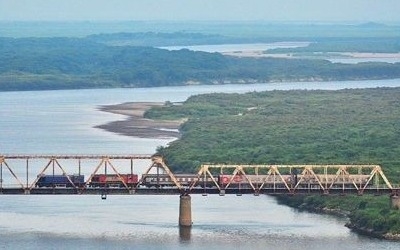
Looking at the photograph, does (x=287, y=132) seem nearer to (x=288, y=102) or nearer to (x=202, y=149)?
(x=202, y=149)

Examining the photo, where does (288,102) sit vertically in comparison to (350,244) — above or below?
above

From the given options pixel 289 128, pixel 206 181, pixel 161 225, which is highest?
pixel 289 128

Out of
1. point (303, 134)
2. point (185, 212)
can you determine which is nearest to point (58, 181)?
point (185, 212)

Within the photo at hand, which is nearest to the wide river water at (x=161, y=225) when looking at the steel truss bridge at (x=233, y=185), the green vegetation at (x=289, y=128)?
the steel truss bridge at (x=233, y=185)

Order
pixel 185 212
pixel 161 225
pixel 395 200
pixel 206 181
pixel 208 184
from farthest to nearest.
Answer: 1. pixel 208 184
2. pixel 206 181
3. pixel 395 200
4. pixel 161 225
5. pixel 185 212

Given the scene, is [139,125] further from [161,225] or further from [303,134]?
[161,225]

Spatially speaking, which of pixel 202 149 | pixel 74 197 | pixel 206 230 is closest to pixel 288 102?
pixel 202 149
